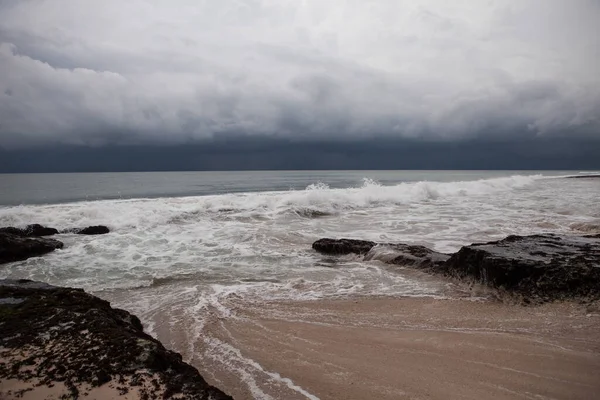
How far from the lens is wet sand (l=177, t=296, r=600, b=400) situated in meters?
3.55

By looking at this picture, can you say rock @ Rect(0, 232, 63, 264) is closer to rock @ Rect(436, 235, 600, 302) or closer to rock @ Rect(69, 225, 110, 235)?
rock @ Rect(69, 225, 110, 235)

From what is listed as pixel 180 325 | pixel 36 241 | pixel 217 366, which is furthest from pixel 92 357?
pixel 36 241

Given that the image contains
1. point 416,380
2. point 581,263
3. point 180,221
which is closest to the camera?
point 416,380

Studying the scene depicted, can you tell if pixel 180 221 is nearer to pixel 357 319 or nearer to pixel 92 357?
pixel 357 319

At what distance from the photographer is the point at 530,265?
638 centimetres

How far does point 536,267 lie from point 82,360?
6.95 m

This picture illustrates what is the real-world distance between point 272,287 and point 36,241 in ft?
29.6

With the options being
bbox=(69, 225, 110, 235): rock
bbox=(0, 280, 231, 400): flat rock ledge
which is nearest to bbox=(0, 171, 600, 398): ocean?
bbox=(69, 225, 110, 235): rock

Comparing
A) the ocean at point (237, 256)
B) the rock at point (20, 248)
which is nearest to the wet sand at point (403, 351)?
the ocean at point (237, 256)

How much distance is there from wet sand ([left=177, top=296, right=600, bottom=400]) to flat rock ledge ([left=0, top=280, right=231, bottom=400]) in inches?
31.4

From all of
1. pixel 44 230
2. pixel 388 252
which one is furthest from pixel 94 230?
pixel 388 252

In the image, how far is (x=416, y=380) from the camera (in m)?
3.68

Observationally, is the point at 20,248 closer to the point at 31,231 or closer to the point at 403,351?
the point at 31,231

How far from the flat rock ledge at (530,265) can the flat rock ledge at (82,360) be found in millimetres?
5607
